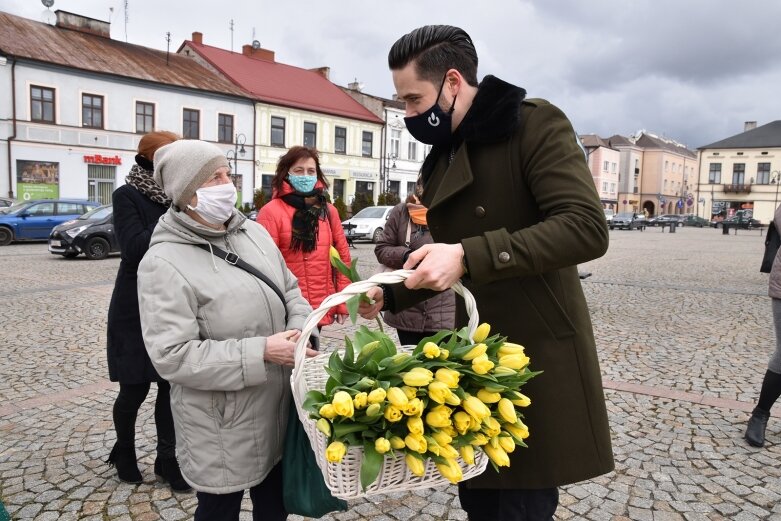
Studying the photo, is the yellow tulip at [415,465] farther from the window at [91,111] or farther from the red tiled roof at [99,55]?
the window at [91,111]

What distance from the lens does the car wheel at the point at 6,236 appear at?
18.5 m

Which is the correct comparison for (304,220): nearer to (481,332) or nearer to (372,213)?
(481,332)

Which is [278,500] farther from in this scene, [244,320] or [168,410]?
[168,410]

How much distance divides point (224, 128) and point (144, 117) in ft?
15.3

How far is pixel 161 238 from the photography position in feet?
7.13

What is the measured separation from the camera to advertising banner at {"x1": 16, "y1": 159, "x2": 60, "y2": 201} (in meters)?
26.2

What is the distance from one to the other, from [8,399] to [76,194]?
1032 inches

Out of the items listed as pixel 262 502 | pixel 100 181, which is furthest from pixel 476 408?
pixel 100 181

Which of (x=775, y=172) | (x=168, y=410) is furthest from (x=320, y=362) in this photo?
(x=775, y=172)

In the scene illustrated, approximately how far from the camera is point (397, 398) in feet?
4.45

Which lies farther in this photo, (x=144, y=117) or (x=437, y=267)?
(x=144, y=117)

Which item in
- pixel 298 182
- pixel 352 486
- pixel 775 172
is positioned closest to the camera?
pixel 352 486

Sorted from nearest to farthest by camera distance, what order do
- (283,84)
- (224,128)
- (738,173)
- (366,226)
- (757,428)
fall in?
(757,428) < (366,226) < (224,128) < (283,84) < (738,173)

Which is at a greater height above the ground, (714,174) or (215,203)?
(714,174)
